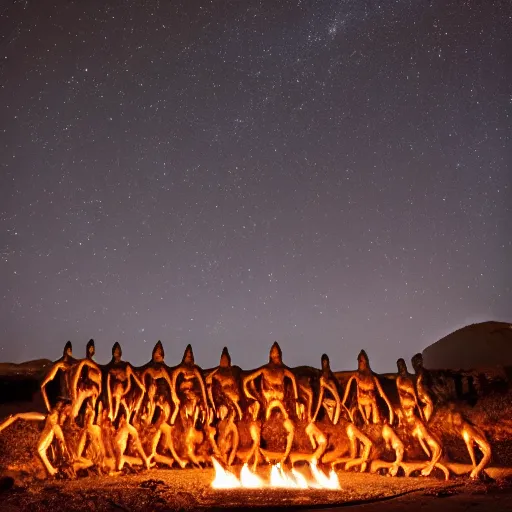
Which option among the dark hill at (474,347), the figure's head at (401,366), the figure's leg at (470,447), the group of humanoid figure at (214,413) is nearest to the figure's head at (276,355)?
the group of humanoid figure at (214,413)

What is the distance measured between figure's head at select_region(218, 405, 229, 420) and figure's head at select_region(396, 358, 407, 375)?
16.5ft

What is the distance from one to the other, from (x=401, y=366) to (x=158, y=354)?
7196 millimetres

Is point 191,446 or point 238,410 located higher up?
point 238,410

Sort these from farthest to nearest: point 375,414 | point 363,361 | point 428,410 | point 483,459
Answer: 1. point 363,361
2. point 375,414
3. point 428,410
4. point 483,459

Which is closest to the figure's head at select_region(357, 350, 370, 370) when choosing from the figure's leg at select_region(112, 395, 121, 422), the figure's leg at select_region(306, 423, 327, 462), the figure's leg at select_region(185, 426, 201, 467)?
the figure's leg at select_region(306, 423, 327, 462)

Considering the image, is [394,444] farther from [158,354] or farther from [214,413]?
[158,354]

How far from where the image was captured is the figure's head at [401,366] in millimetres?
13750

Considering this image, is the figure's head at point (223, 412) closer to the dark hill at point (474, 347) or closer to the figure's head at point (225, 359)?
the figure's head at point (225, 359)

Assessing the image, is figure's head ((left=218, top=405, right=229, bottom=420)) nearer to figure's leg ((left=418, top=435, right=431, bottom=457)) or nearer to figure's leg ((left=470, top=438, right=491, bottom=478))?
figure's leg ((left=418, top=435, right=431, bottom=457))

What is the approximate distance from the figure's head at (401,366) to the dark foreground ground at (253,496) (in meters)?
3.08

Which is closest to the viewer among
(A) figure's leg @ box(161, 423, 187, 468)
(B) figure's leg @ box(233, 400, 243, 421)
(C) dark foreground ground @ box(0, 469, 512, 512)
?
(C) dark foreground ground @ box(0, 469, 512, 512)

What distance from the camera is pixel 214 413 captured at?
14.6 metres

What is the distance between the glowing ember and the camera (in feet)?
35.4

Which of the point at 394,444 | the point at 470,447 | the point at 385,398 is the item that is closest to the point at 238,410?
the point at 385,398
